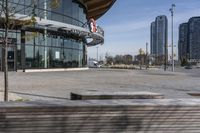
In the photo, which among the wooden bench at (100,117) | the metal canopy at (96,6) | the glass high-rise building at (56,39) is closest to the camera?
the wooden bench at (100,117)

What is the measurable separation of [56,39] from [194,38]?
138 m

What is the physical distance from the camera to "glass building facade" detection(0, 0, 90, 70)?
43.9 metres

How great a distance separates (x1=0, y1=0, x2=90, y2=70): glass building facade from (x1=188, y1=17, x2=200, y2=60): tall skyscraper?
116663 mm

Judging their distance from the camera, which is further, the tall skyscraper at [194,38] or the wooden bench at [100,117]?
the tall skyscraper at [194,38]

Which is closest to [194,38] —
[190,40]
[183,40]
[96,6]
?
[190,40]

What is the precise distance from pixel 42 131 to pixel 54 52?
43468 mm

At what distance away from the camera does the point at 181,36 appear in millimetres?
193625

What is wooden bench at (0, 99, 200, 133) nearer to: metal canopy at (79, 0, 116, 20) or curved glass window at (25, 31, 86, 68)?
curved glass window at (25, 31, 86, 68)

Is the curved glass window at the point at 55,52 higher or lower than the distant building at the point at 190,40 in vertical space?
lower

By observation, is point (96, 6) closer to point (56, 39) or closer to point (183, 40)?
point (56, 39)

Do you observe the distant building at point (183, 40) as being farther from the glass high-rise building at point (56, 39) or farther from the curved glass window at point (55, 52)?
the curved glass window at point (55, 52)

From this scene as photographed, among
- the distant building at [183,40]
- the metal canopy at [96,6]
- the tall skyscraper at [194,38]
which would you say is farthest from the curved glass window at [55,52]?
the distant building at [183,40]

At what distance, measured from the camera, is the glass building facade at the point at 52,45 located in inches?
1729

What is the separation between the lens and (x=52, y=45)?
50.1 metres
